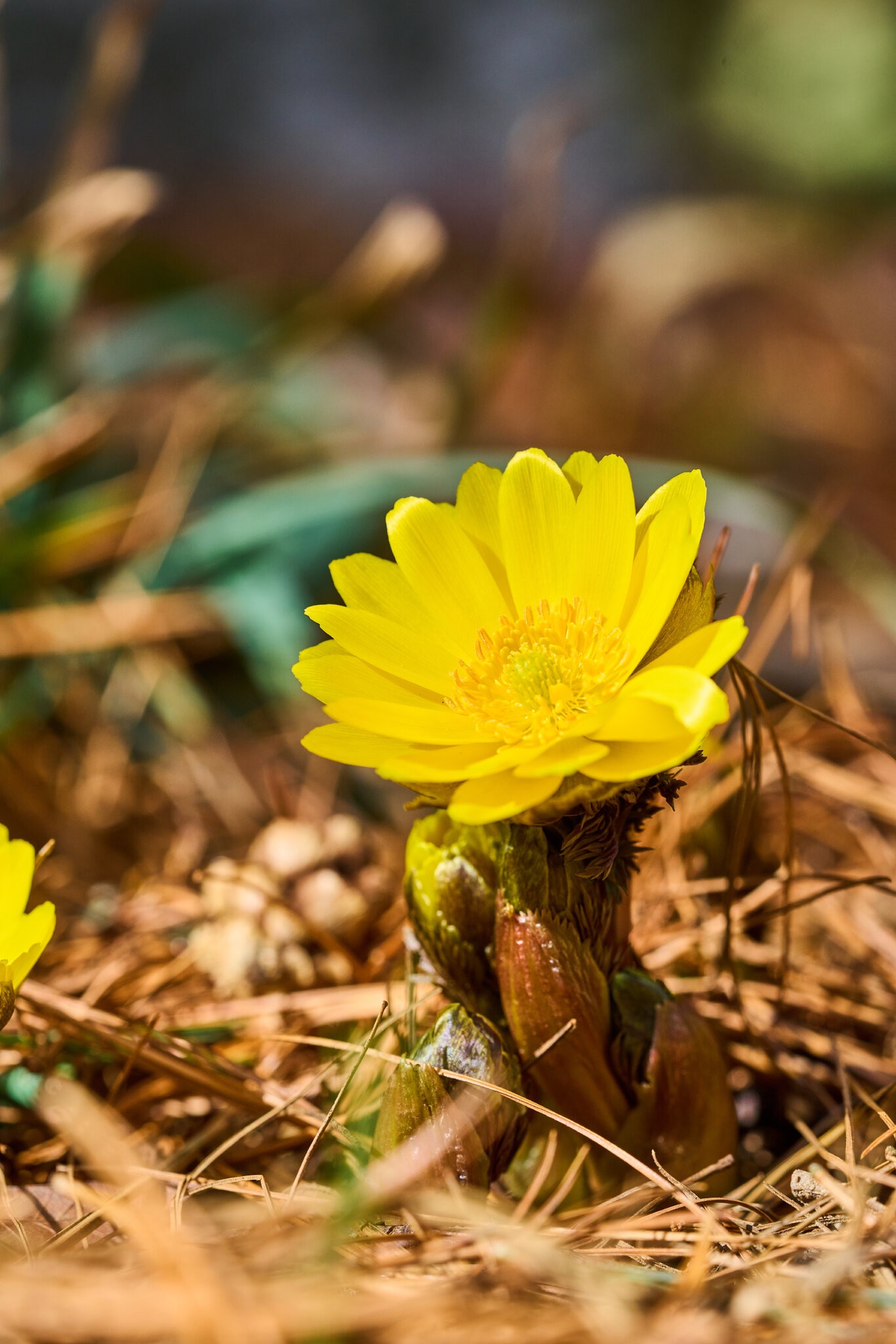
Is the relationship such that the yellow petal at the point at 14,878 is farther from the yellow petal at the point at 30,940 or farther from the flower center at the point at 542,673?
the flower center at the point at 542,673

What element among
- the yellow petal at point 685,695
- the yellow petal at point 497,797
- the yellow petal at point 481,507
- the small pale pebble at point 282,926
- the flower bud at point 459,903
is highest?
A: the yellow petal at point 481,507

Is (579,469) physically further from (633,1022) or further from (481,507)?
(633,1022)

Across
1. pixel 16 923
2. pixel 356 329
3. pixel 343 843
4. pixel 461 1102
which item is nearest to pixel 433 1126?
pixel 461 1102

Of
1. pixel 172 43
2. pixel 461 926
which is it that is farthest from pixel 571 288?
pixel 461 926

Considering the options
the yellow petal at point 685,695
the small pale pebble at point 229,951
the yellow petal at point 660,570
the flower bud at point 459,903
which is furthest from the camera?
the small pale pebble at point 229,951

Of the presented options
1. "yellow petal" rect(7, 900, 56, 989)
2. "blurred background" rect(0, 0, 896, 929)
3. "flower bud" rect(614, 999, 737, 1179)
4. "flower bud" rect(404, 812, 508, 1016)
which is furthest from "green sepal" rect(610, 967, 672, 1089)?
"blurred background" rect(0, 0, 896, 929)

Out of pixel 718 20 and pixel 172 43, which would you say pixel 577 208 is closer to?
pixel 718 20

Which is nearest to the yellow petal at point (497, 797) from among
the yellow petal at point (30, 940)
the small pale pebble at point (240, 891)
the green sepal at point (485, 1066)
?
the green sepal at point (485, 1066)
